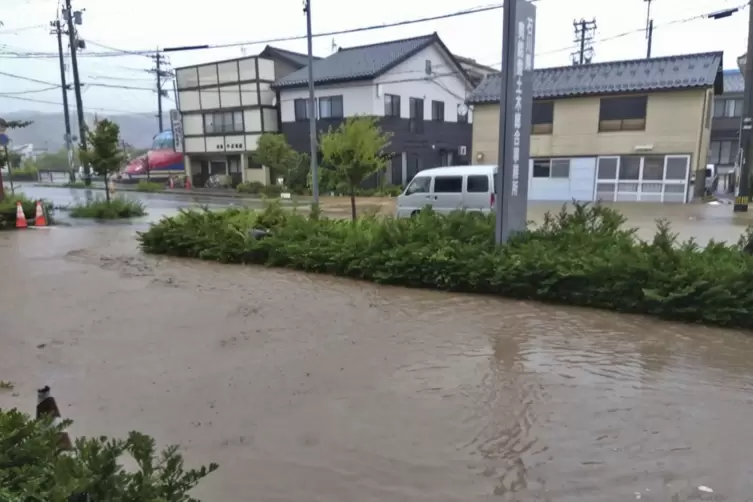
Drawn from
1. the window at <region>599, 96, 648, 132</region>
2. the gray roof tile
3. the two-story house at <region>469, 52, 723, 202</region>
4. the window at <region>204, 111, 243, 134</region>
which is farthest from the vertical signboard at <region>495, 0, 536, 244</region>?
the window at <region>204, 111, 243, 134</region>

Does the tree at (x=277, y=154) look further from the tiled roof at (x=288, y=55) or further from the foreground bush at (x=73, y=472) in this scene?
the foreground bush at (x=73, y=472)

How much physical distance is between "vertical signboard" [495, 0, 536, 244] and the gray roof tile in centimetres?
1905

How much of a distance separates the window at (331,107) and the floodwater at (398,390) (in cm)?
2144

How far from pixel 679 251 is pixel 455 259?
2.78 meters

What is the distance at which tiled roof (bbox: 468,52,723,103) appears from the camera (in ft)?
66.6

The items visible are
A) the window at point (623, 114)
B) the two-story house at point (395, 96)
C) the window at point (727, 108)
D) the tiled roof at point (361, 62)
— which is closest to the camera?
the window at point (623, 114)

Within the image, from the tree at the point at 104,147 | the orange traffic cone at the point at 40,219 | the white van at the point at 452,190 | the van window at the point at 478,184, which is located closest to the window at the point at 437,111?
the white van at the point at 452,190

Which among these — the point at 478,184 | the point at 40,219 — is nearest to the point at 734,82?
the point at 478,184

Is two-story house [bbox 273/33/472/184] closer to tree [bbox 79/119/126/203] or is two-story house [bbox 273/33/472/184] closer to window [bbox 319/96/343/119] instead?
window [bbox 319/96/343/119]

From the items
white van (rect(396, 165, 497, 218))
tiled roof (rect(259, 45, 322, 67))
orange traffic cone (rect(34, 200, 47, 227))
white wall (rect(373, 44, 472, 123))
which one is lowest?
orange traffic cone (rect(34, 200, 47, 227))

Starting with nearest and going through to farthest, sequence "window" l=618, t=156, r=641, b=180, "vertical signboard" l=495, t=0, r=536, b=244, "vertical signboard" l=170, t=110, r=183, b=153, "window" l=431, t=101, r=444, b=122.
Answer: "vertical signboard" l=495, t=0, r=536, b=244 → "window" l=618, t=156, r=641, b=180 → "window" l=431, t=101, r=444, b=122 → "vertical signboard" l=170, t=110, r=183, b=153

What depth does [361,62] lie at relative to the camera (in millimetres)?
28031

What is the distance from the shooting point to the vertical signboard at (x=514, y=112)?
7.59 m

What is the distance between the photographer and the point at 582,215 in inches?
345
